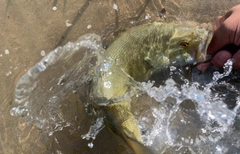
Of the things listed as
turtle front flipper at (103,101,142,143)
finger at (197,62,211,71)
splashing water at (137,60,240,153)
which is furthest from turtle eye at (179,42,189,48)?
turtle front flipper at (103,101,142,143)

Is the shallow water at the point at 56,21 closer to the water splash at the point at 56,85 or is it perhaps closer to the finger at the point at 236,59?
the water splash at the point at 56,85

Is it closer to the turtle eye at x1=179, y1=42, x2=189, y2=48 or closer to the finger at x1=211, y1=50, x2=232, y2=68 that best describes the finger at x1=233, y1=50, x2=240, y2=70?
the finger at x1=211, y1=50, x2=232, y2=68

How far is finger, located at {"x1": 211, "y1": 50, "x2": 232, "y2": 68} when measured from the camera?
2.54 meters

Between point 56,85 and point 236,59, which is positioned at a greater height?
point 56,85

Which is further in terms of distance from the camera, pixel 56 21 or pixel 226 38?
pixel 56 21

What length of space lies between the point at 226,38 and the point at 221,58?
178 millimetres

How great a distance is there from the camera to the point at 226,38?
2.46m

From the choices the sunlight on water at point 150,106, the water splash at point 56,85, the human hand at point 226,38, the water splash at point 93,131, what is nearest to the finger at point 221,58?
the human hand at point 226,38

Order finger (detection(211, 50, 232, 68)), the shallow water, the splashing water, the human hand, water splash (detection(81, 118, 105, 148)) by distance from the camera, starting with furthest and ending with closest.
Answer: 1. the shallow water
2. water splash (detection(81, 118, 105, 148))
3. the splashing water
4. finger (detection(211, 50, 232, 68))
5. the human hand

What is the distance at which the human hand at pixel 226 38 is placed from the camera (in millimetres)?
2393

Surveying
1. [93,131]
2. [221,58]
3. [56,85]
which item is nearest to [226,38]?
[221,58]

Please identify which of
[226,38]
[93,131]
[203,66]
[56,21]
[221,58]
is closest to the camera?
[226,38]

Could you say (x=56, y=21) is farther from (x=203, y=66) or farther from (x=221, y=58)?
(x=221, y=58)

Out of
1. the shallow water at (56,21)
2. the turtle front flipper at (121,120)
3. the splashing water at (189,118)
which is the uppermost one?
the shallow water at (56,21)
